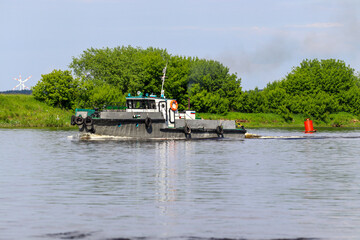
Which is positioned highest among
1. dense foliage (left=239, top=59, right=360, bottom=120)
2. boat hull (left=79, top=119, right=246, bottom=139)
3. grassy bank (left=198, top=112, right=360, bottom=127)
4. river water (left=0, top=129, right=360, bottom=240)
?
dense foliage (left=239, top=59, right=360, bottom=120)

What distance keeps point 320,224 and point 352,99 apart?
125 m

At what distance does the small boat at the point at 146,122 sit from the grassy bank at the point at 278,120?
188ft

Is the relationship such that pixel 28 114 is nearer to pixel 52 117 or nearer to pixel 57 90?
pixel 52 117

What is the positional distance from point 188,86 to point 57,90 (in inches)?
1052

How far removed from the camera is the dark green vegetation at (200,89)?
113688mm

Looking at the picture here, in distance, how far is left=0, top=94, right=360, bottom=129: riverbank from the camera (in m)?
94.4

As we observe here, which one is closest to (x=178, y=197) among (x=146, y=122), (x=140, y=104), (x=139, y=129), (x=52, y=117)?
(x=146, y=122)

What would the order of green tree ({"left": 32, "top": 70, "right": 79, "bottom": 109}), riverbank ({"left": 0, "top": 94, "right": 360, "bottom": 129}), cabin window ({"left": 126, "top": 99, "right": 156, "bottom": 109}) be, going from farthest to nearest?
1. green tree ({"left": 32, "top": 70, "right": 79, "bottom": 109})
2. riverbank ({"left": 0, "top": 94, "right": 360, "bottom": 129})
3. cabin window ({"left": 126, "top": 99, "right": 156, "bottom": 109})

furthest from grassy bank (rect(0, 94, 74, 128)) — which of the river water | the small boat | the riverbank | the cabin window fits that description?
the river water

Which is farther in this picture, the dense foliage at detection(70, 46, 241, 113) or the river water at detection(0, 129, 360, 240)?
the dense foliage at detection(70, 46, 241, 113)

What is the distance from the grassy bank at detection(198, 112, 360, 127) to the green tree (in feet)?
85.2

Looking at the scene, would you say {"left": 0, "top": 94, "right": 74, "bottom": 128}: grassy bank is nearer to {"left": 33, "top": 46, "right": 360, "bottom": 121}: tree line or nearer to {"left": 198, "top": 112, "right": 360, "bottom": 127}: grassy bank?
{"left": 33, "top": 46, "right": 360, "bottom": 121}: tree line

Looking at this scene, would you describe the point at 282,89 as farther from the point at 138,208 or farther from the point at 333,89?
the point at 138,208

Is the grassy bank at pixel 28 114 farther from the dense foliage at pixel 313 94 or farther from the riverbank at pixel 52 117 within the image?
the dense foliage at pixel 313 94
